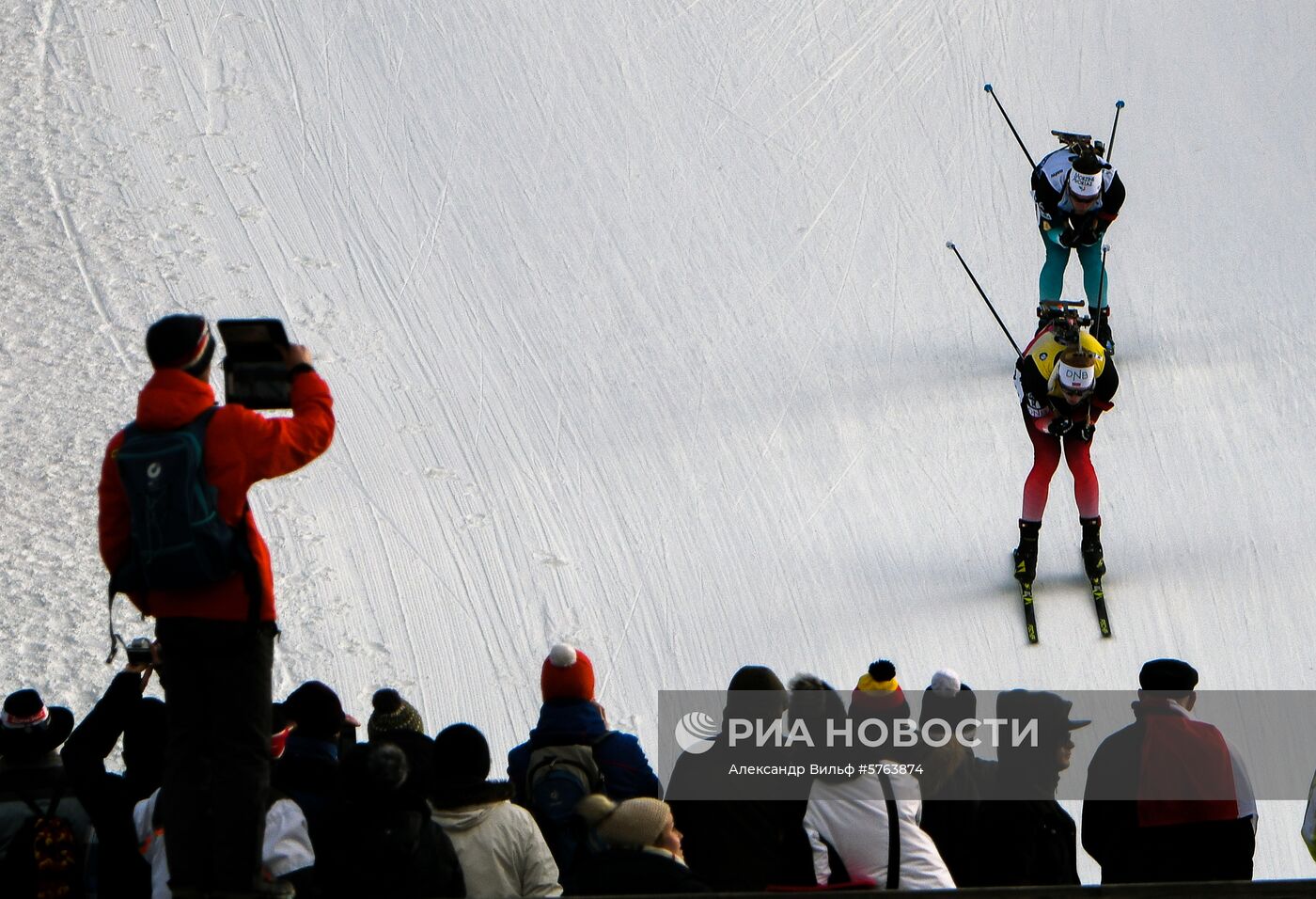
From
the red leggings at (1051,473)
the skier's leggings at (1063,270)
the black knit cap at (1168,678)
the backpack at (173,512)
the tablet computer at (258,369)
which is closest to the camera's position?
the backpack at (173,512)

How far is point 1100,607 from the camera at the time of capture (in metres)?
8.29

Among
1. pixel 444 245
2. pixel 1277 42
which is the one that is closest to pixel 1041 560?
pixel 444 245

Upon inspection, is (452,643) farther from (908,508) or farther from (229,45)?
(229,45)

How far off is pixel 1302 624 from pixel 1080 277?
383 cm

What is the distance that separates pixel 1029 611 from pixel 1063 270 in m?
2.73

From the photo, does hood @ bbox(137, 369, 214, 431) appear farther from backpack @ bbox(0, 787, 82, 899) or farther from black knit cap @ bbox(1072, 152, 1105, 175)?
black knit cap @ bbox(1072, 152, 1105, 175)

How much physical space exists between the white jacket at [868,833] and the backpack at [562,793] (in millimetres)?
573

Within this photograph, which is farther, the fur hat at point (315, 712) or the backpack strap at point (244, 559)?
the fur hat at point (315, 712)

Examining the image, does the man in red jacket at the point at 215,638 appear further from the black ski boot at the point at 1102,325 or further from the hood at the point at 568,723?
the black ski boot at the point at 1102,325

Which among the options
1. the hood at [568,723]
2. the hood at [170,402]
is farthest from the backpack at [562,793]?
the hood at [170,402]

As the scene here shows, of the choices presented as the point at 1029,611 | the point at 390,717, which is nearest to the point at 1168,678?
the point at 390,717

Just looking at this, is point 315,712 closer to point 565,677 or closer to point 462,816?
point 462,816

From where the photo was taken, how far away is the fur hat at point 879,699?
4523 mm

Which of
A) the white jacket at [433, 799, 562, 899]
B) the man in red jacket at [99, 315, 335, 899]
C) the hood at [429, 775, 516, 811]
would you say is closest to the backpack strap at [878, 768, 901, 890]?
the white jacket at [433, 799, 562, 899]
